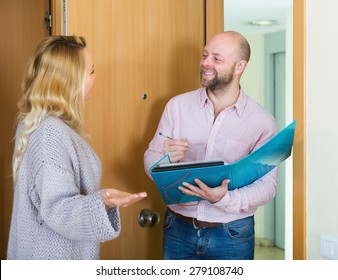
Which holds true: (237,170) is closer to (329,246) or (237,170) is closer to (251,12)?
(329,246)

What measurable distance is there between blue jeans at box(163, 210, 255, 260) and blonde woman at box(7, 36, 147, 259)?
510mm

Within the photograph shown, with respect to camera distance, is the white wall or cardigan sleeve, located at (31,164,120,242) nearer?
cardigan sleeve, located at (31,164,120,242)

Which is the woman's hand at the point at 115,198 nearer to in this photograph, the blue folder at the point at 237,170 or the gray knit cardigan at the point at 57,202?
the gray knit cardigan at the point at 57,202

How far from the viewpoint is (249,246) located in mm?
1990

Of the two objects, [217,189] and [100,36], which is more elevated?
[100,36]

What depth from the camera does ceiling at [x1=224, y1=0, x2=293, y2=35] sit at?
2.64 metres

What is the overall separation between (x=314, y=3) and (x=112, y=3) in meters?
0.80

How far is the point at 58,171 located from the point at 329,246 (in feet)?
2.81

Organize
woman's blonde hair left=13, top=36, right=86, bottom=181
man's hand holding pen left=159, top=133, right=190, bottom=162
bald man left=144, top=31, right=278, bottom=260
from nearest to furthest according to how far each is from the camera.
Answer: woman's blonde hair left=13, top=36, right=86, bottom=181 < man's hand holding pen left=159, top=133, right=190, bottom=162 < bald man left=144, top=31, right=278, bottom=260

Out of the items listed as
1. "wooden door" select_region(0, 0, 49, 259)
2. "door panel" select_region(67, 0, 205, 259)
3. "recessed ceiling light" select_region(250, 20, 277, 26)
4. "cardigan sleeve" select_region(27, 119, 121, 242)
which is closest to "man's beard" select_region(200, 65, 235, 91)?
"door panel" select_region(67, 0, 205, 259)

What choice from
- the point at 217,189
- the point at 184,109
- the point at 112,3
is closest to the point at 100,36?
the point at 112,3

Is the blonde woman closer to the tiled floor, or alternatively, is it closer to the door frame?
the door frame

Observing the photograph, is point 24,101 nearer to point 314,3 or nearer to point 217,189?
point 217,189

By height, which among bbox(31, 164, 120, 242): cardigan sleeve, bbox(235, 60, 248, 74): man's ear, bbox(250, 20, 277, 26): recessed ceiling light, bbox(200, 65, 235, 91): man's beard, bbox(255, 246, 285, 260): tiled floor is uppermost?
bbox(250, 20, 277, 26): recessed ceiling light
